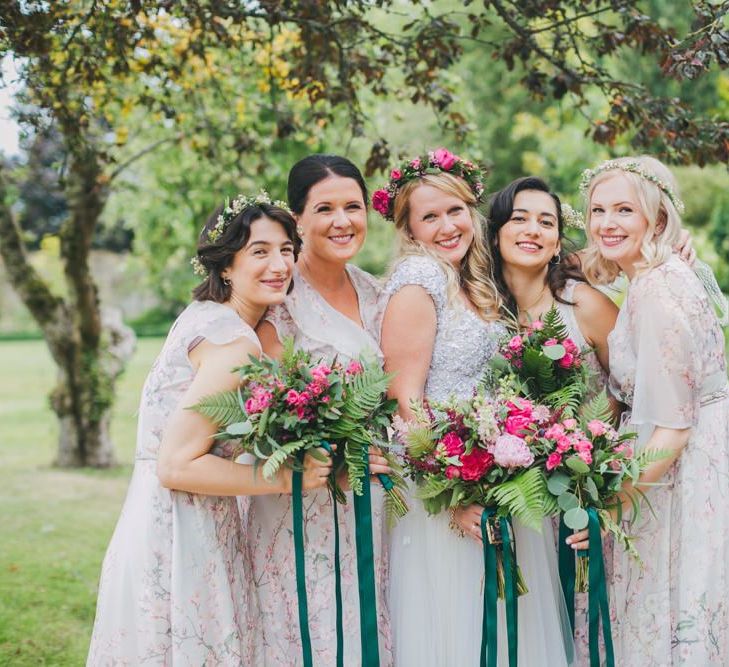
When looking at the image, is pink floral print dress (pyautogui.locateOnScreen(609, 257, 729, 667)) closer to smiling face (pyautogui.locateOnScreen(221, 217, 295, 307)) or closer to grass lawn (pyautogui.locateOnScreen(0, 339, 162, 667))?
smiling face (pyautogui.locateOnScreen(221, 217, 295, 307))

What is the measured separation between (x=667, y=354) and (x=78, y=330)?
8392 mm

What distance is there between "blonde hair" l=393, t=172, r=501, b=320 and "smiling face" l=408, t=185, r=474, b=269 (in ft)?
0.09

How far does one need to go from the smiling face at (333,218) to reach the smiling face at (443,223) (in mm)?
306

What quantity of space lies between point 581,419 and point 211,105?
730cm

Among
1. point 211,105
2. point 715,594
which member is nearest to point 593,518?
point 715,594

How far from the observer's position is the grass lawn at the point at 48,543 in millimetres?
5992

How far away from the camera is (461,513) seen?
145 inches

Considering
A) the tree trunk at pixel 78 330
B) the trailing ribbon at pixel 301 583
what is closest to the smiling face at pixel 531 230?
the trailing ribbon at pixel 301 583

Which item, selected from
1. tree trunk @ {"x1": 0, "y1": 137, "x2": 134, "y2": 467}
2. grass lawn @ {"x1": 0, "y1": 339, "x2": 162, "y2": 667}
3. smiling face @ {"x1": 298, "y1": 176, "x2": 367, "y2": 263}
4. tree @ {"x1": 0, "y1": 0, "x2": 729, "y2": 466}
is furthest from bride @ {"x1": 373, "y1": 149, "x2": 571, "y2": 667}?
tree trunk @ {"x1": 0, "y1": 137, "x2": 134, "y2": 467}

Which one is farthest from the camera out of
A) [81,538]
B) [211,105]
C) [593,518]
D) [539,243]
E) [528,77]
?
[211,105]

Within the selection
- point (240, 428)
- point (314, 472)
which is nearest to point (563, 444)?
point (314, 472)

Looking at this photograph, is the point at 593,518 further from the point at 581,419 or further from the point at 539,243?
the point at 539,243

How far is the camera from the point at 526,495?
3.35 metres

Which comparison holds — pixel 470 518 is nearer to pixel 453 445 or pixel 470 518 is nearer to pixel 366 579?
pixel 453 445
